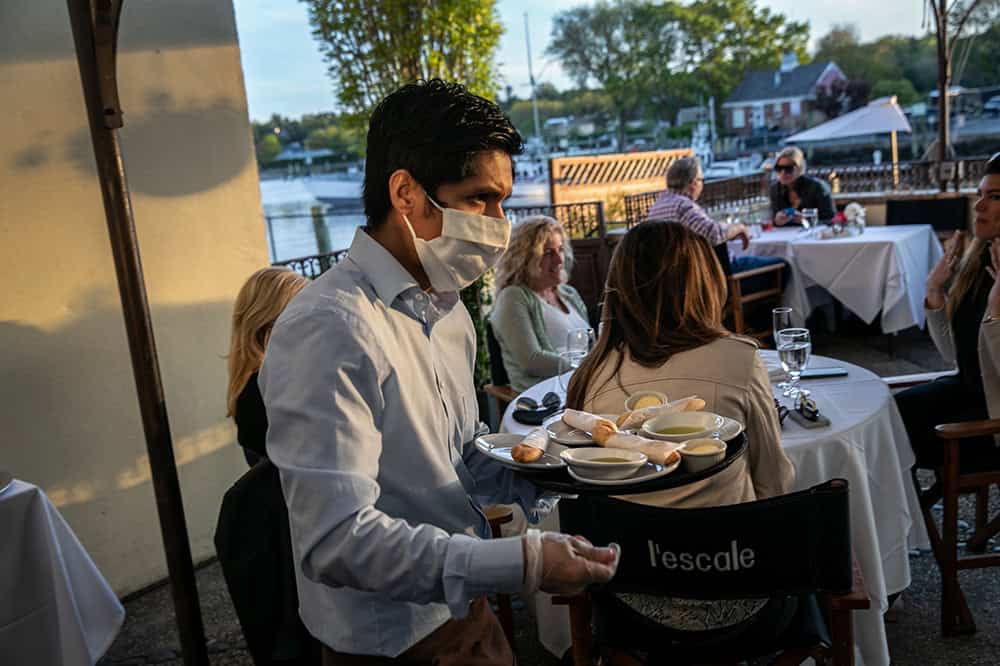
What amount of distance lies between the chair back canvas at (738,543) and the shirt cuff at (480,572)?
581 millimetres

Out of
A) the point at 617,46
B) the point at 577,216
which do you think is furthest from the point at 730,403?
the point at 617,46

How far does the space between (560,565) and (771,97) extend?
3946 cm

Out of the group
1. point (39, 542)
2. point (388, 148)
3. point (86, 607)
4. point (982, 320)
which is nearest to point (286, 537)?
point (388, 148)

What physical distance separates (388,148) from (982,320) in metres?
2.49

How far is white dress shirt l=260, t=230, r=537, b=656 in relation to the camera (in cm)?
91

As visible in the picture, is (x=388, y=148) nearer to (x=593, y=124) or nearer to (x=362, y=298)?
(x=362, y=298)

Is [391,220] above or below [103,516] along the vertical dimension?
above

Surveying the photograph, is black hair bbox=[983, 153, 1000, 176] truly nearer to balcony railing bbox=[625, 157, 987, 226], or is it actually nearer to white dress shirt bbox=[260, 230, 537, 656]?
white dress shirt bbox=[260, 230, 537, 656]

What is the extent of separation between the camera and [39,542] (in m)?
2.30

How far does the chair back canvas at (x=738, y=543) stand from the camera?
1.41 metres

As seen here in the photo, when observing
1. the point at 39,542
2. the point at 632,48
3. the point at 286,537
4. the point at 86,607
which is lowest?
the point at 86,607

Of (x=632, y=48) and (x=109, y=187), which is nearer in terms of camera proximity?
(x=109, y=187)

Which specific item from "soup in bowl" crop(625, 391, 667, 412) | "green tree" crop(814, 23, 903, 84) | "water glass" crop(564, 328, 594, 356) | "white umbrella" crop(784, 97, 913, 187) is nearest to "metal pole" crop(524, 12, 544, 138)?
"white umbrella" crop(784, 97, 913, 187)

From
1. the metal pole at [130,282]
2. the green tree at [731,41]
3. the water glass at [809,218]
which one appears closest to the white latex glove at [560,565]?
the metal pole at [130,282]
